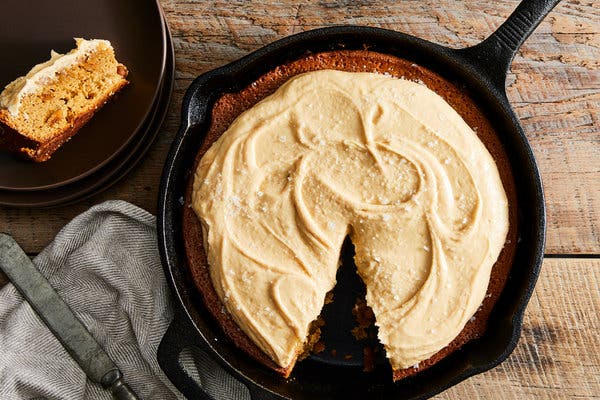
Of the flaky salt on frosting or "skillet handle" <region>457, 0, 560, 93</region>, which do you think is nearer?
the flaky salt on frosting

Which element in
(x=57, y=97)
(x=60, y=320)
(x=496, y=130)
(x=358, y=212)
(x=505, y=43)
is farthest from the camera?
(x=57, y=97)

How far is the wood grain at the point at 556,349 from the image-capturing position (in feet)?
9.55

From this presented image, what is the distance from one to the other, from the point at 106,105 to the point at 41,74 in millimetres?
286

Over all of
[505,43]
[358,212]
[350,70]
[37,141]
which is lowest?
[37,141]

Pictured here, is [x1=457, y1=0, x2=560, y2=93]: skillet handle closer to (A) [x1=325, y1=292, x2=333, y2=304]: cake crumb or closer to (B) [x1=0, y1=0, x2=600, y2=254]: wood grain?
(B) [x1=0, y1=0, x2=600, y2=254]: wood grain

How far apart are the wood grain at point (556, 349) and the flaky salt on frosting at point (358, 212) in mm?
578

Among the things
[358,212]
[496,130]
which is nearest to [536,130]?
[496,130]

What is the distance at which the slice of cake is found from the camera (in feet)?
9.27

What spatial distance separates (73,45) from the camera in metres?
2.96

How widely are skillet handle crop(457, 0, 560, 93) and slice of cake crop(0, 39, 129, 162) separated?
1.47 m

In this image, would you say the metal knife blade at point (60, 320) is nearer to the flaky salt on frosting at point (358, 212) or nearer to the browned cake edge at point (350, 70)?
the browned cake edge at point (350, 70)

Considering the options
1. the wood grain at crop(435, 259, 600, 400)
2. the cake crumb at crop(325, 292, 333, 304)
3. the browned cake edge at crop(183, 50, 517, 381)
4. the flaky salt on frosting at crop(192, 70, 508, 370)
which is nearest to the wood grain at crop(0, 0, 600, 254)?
the wood grain at crop(435, 259, 600, 400)

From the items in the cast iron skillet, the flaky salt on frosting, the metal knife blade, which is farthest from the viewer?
the metal knife blade

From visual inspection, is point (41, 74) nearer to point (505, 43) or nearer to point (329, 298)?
point (329, 298)
